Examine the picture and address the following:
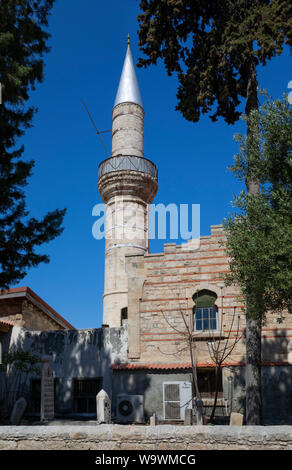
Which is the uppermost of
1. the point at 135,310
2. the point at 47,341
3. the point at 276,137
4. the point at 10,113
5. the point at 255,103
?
the point at 255,103

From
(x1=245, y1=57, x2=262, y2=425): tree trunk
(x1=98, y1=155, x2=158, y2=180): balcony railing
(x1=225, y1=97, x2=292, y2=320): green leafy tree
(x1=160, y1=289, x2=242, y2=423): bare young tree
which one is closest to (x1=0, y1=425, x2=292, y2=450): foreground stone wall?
(x1=225, y1=97, x2=292, y2=320): green leafy tree

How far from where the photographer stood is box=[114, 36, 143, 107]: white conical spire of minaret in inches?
1113

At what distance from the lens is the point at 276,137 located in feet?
38.0

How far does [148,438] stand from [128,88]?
2517 cm

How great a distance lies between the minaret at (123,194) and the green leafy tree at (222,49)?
1005 cm

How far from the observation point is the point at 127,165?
25.9m

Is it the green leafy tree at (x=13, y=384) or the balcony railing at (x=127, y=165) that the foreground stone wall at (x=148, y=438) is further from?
the balcony railing at (x=127, y=165)

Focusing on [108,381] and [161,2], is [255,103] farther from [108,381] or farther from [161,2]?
[108,381]

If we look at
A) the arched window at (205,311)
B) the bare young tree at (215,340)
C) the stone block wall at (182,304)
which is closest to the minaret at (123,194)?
the stone block wall at (182,304)

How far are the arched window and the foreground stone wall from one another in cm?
1083

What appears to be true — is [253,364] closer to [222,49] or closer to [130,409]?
[130,409]

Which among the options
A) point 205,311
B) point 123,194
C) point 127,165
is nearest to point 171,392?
point 205,311

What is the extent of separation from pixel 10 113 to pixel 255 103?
7656 millimetres
